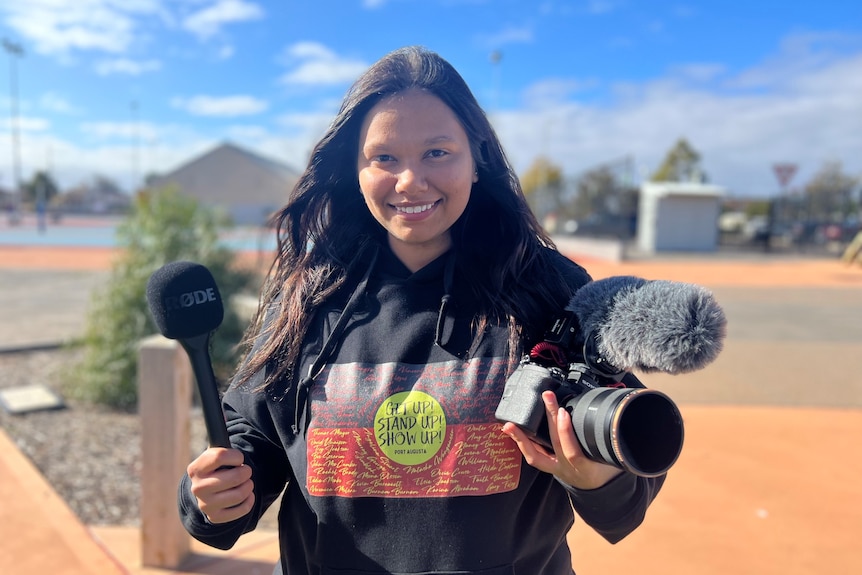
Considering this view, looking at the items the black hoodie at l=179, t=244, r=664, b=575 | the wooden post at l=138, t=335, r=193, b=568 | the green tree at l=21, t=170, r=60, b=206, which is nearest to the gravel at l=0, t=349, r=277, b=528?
the wooden post at l=138, t=335, r=193, b=568

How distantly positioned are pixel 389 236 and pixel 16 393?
17.0 ft

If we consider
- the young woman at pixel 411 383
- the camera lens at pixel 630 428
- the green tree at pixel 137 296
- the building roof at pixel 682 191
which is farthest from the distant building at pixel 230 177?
the camera lens at pixel 630 428

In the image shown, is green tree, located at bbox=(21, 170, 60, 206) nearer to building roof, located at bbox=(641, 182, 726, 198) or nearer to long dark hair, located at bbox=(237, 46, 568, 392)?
building roof, located at bbox=(641, 182, 726, 198)

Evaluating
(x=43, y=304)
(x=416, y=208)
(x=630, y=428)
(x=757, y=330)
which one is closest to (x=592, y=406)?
(x=630, y=428)

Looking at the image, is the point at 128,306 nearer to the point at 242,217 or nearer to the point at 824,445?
the point at 824,445

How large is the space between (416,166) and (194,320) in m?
0.55

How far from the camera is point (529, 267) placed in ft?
4.79

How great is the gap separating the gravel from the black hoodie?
2463mm

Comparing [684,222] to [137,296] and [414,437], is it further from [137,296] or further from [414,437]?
[414,437]

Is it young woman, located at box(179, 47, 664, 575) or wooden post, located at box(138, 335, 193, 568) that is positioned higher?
young woman, located at box(179, 47, 664, 575)

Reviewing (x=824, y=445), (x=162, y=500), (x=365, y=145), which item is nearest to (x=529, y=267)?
(x=365, y=145)

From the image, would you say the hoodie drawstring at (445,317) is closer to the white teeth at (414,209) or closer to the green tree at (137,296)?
the white teeth at (414,209)

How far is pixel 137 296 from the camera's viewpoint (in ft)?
17.3

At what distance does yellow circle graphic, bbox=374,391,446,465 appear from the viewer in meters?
1.27
